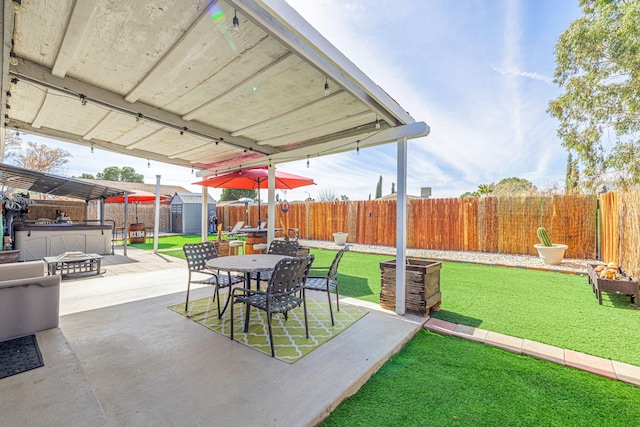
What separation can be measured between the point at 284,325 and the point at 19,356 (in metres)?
2.37

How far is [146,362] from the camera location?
7.88ft

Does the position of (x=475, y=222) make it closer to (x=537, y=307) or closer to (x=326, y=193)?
(x=537, y=307)

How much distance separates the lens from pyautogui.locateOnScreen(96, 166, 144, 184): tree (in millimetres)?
32812

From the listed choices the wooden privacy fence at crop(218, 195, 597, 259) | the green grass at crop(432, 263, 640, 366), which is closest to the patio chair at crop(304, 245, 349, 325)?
the green grass at crop(432, 263, 640, 366)

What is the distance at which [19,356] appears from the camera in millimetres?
2406

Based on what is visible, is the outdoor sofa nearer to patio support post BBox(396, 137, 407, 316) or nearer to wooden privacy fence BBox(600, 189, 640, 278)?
patio support post BBox(396, 137, 407, 316)

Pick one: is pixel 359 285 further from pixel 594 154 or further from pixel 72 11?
pixel 594 154

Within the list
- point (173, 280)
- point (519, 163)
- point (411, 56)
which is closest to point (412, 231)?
point (411, 56)

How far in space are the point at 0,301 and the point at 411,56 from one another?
733 cm

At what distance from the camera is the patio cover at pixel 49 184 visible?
19.1ft

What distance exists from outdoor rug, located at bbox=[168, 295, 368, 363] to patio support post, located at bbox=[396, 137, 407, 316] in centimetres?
50

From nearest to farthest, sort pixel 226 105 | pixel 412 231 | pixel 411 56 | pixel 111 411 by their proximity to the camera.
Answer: pixel 111 411, pixel 226 105, pixel 411 56, pixel 412 231

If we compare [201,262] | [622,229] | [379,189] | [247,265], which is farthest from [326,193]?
[247,265]

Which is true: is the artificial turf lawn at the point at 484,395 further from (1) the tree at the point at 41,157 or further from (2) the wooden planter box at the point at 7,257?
(1) the tree at the point at 41,157
